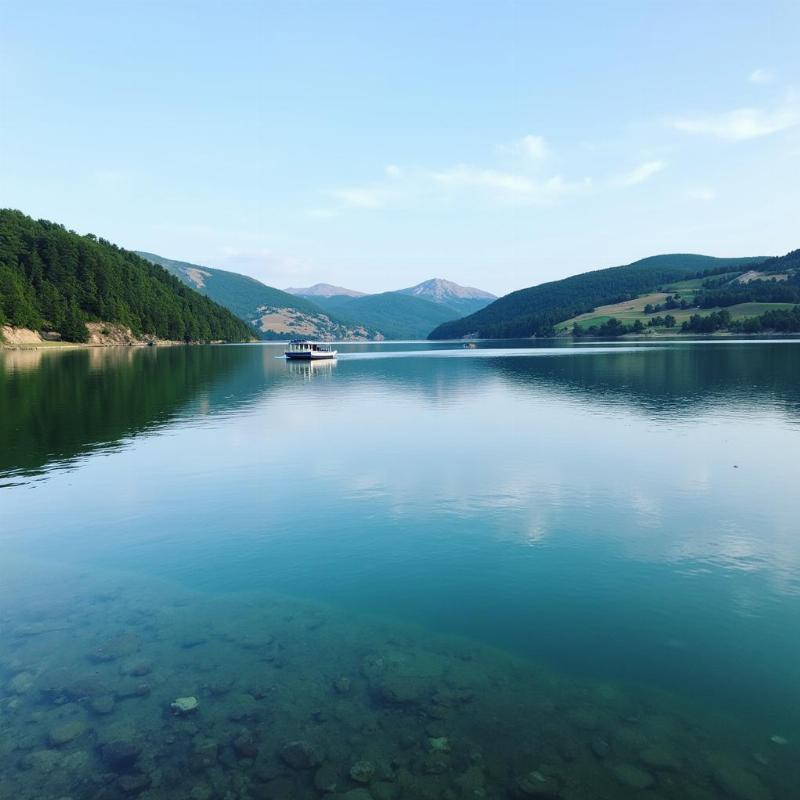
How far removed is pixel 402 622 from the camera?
19.2 meters

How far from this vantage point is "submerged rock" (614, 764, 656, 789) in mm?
A: 11938

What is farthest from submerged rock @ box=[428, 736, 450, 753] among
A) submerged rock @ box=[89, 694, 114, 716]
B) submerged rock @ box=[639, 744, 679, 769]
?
submerged rock @ box=[89, 694, 114, 716]

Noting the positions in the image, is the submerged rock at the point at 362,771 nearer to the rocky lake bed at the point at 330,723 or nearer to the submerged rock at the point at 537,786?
the rocky lake bed at the point at 330,723

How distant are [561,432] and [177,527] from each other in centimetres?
3817

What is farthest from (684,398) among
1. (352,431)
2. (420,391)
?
(352,431)

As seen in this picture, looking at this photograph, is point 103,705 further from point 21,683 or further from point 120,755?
point 21,683

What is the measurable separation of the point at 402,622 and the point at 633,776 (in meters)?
8.78

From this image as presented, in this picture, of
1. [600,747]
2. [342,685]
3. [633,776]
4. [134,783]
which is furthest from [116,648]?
[633,776]

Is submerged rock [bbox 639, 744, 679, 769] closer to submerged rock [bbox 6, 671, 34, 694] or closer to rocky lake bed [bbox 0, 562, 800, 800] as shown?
rocky lake bed [bbox 0, 562, 800, 800]

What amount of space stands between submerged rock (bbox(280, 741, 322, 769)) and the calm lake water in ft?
0.17

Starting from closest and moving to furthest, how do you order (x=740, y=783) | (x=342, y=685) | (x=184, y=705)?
(x=740, y=783) < (x=184, y=705) < (x=342, y=685)

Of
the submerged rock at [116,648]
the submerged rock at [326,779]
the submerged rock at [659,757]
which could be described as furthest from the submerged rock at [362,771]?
the submerged rock at [116,648]

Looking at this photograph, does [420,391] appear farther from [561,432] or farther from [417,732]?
[417,732]

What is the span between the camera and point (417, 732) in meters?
13.6
